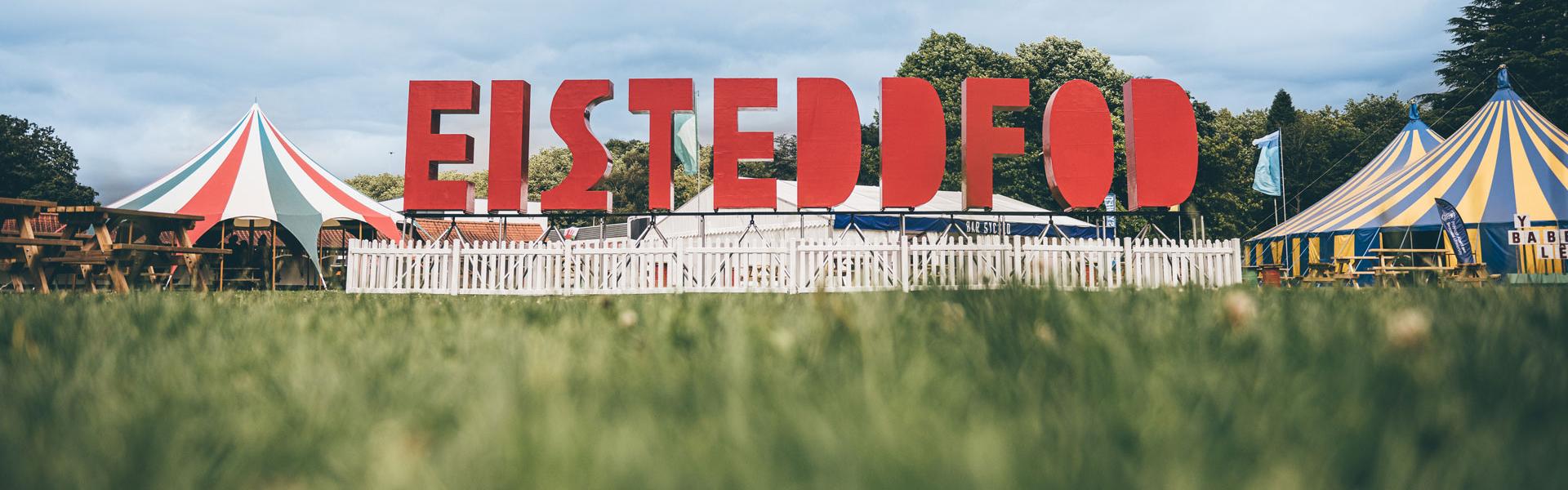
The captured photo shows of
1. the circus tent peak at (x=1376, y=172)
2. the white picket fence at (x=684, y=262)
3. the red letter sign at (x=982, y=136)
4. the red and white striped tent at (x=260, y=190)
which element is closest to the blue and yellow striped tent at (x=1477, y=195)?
the circus tent peak at (x=1376, y=172)

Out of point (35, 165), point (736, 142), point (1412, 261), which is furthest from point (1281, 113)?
point (35, 165)

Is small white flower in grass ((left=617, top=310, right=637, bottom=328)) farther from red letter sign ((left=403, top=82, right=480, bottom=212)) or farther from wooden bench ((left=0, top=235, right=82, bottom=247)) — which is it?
red letter sign ((left=403, top=82, right=480, bottom=212))

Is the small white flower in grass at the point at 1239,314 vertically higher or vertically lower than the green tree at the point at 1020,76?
lower

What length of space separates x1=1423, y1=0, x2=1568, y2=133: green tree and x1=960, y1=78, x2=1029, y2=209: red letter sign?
94.2ft

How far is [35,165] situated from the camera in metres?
40.4

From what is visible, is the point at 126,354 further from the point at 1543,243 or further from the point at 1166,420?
the point at 1543,243

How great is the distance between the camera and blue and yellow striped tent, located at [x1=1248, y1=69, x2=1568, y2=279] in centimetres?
1662

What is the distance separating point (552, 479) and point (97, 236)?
11.5m

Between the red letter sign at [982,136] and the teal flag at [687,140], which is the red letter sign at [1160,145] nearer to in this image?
the red letter sign at [982,136]

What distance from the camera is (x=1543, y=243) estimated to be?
44.2ft

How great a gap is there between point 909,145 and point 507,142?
22.3 ft

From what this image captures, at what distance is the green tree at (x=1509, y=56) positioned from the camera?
104ft

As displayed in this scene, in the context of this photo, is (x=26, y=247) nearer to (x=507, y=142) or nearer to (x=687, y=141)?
(x=507, y=142)

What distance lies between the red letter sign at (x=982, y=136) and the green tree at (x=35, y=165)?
153 feet
